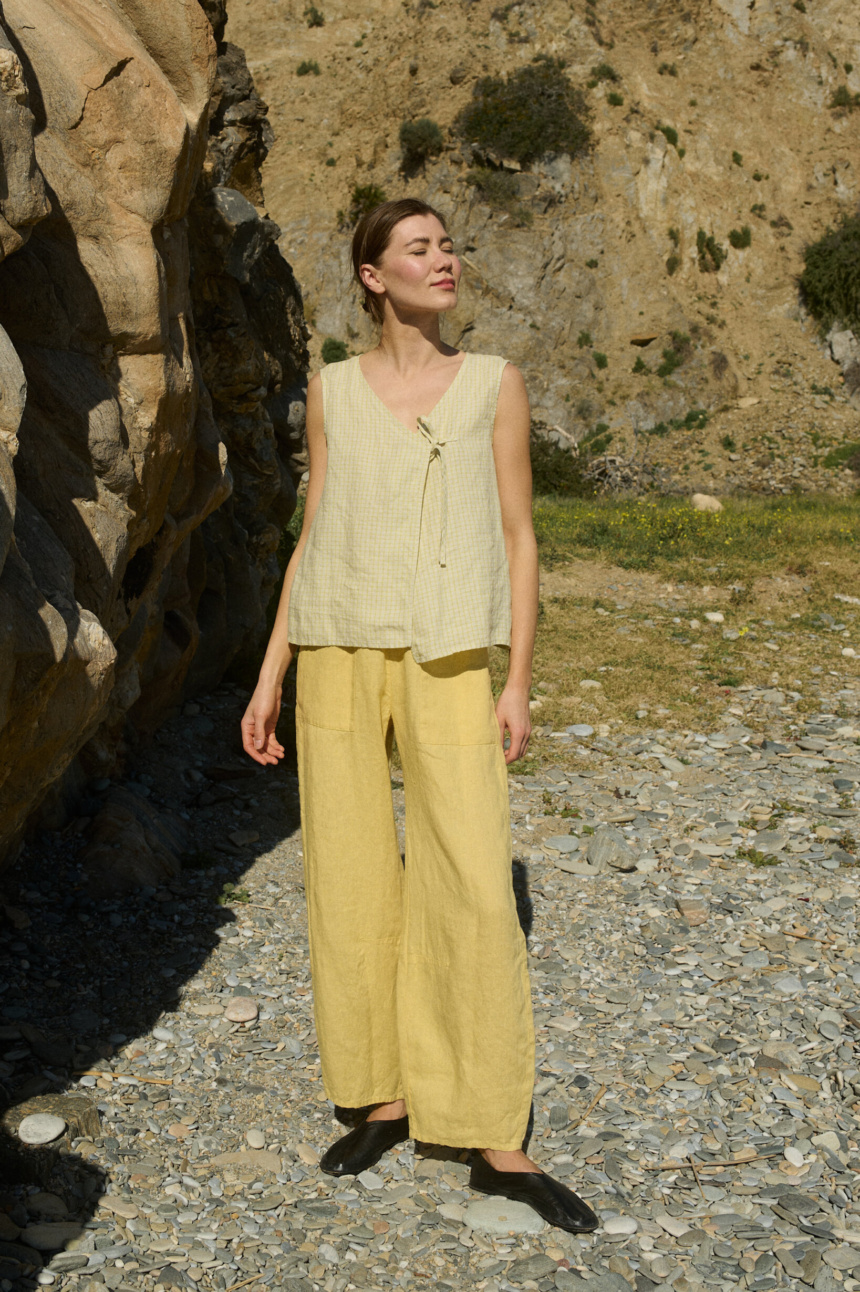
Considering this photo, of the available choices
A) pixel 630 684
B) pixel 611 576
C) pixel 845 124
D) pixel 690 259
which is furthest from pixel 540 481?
pixel 845 124

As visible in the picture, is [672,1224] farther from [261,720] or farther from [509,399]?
[509,399]

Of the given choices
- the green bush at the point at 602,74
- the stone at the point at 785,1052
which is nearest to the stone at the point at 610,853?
the stone at the point at 785,1052

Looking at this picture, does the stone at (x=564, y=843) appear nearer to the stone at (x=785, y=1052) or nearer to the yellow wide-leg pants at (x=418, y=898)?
the stone at (x=785, y=1052)

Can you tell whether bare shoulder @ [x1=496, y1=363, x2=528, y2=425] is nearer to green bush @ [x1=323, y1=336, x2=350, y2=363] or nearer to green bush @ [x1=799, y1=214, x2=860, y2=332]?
green bush @ [x1=323, y1=336, x2=350, y2=363]

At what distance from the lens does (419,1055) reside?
2.52 metres

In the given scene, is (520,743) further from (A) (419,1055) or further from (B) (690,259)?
(B) (690,259)

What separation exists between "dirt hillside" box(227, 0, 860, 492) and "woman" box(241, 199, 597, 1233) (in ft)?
76.1

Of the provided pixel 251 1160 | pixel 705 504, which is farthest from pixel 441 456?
pixel 705 504

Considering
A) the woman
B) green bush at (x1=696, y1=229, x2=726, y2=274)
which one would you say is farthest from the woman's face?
green bush at (x1=696, y1=229, x2=726, y2=274)

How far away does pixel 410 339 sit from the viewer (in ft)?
8.02

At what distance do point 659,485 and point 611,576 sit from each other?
1332 centimetres

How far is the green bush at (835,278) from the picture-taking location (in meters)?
28.4

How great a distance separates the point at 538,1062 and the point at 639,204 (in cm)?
2971

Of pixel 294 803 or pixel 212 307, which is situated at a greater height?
pixel 212 307
